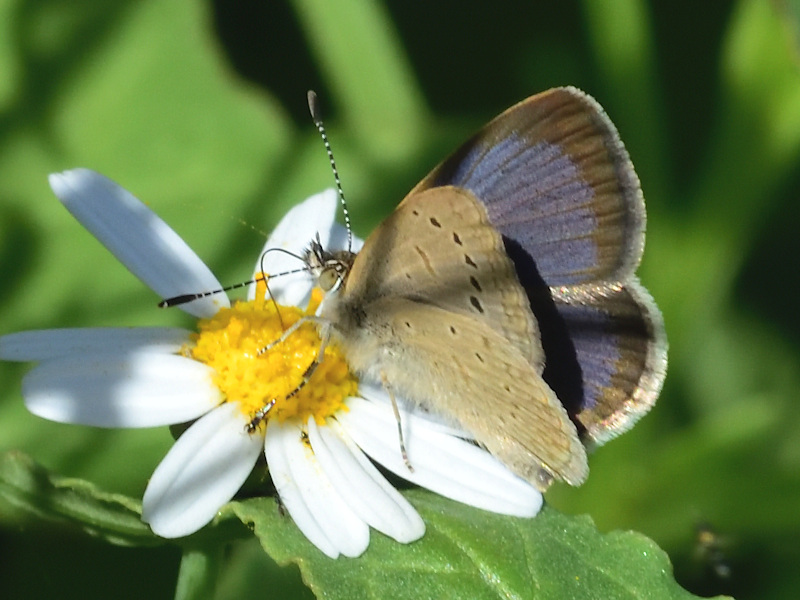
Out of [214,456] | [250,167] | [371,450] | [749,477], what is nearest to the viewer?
[214,456]

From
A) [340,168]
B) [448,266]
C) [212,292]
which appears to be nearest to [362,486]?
[448,266]

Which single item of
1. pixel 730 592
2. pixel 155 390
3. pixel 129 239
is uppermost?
pixel 129 239

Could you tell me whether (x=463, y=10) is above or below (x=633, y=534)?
above

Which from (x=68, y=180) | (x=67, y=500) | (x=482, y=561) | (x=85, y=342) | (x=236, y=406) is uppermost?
(x=68, y=180)

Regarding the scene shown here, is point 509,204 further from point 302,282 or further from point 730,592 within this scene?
point 730,592

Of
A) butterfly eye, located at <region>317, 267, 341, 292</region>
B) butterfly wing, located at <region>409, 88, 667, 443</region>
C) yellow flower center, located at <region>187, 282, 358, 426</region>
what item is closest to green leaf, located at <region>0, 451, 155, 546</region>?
yellow flower center, located at <region>187, 282, 358, 426</region>

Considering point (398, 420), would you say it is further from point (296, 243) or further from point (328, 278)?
point (296, 243)

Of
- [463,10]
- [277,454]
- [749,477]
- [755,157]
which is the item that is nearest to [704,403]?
[749,477]

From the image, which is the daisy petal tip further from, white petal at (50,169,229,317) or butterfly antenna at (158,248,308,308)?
butterfly antenna at (158,248,308,308)
